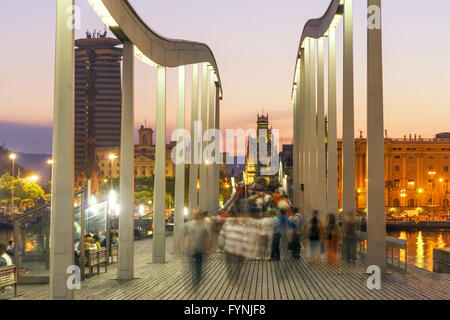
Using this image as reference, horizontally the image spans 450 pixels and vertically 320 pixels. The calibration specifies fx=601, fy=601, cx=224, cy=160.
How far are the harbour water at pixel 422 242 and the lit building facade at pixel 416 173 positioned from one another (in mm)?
38982

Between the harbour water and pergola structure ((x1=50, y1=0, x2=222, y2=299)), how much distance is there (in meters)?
25.0

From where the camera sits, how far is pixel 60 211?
32.1 feet

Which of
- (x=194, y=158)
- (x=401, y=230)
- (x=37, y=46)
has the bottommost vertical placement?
(x=401, y=230)

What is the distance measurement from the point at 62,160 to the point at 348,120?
440 inches

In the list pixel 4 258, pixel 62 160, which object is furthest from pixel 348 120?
pixel 62 160

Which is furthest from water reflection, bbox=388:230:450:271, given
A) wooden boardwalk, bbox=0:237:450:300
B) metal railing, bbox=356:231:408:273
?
wooden boardwalk, bbox=0:237:450:300

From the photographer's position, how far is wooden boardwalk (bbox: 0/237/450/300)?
10977mm

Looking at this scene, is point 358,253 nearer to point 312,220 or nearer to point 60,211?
point 312,220

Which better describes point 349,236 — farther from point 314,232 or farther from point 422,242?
point 422,242

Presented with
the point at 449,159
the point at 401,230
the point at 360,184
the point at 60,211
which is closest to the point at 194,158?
the point at 60,211

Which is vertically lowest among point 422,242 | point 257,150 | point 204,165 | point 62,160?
point 422,242

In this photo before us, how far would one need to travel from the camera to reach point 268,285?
477 inches

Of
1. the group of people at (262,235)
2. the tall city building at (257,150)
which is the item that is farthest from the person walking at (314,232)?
the tall city building at (257,150)
